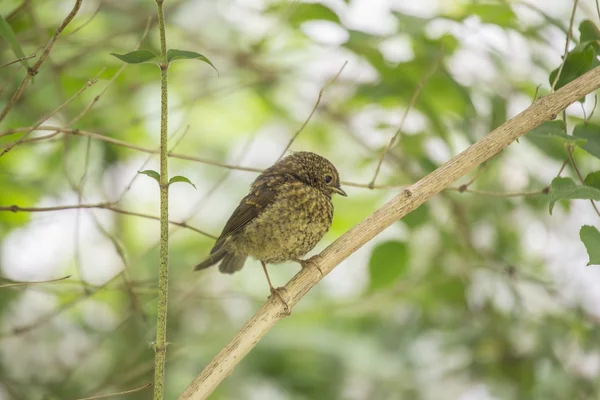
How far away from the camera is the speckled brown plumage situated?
124 inches

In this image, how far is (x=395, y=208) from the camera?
208 cm

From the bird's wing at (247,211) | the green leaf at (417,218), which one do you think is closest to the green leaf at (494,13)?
the green leaf at (417,218)

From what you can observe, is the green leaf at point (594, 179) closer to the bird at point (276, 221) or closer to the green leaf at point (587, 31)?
the green leaf at point (587, 31)

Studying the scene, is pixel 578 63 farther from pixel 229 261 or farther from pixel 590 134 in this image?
pixel 229 261

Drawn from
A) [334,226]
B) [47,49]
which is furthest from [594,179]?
[334,226]

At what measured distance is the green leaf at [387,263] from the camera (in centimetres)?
302

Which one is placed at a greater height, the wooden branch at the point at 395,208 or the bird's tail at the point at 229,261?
the bird's tail at the point at 229,261

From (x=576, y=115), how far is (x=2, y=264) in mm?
2997

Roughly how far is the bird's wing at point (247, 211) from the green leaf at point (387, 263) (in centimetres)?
55

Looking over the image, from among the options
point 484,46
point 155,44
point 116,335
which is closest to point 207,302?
point 116,335

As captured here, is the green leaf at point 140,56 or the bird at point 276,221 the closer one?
the green leaf at point 140,56

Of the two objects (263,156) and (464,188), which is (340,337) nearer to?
(263,156)

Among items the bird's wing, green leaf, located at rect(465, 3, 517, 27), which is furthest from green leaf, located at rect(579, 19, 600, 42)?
the bird's wing

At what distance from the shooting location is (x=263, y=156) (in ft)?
17.0
